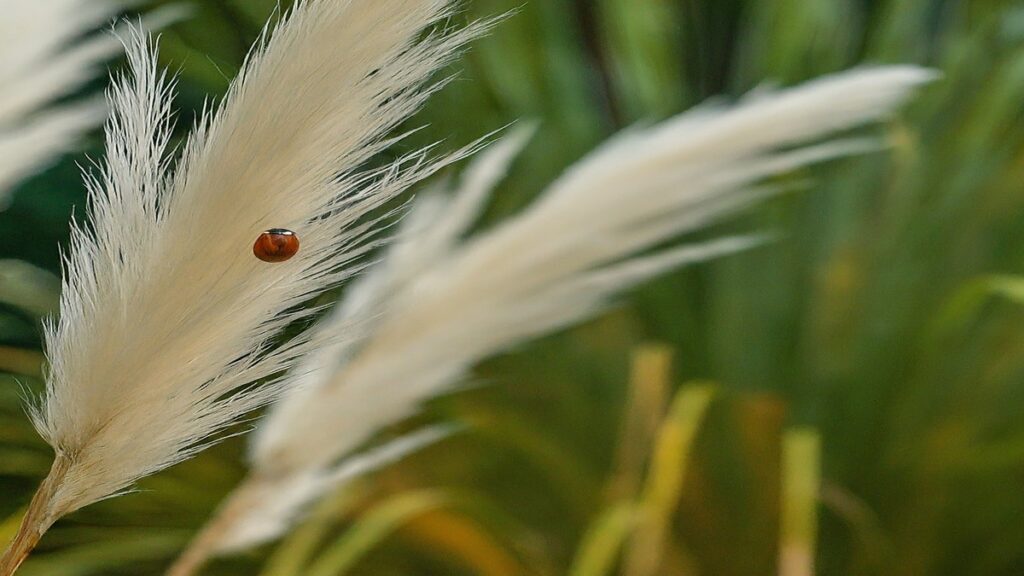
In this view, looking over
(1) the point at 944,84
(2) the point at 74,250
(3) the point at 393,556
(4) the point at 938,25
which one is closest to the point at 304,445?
(2) the point at 74,250

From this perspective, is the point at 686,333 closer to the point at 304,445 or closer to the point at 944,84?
the point at 944,84

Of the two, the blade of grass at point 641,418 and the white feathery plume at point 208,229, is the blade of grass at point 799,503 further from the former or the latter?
the white feathery plume at point 208,229

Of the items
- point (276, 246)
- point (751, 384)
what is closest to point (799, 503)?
point (751, 384)

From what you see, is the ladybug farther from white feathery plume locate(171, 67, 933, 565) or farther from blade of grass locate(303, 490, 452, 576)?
blade of grass locate(303, 490, 452, 576)

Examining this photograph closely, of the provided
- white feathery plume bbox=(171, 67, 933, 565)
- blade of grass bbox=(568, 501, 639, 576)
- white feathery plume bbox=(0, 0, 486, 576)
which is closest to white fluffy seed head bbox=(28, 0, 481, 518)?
white feathery plume bbox=(0, 0, 486, 576)

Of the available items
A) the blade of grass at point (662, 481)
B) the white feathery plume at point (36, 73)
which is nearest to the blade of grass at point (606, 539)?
the blade of grass at point (662, 481)
